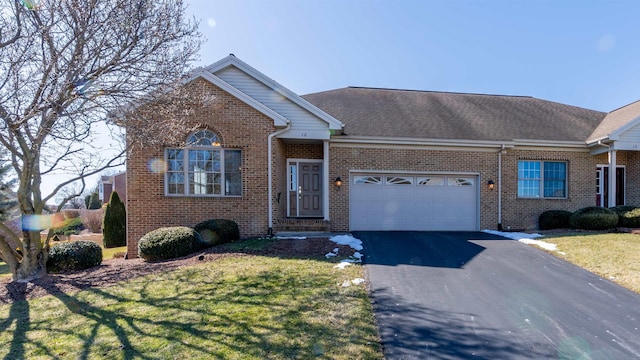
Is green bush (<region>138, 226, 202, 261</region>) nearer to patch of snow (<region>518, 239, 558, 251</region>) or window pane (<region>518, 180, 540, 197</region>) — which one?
patch of snow (<region>518, 239, 558, 251</region>)

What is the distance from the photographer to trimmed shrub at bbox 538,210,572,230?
11.2 m

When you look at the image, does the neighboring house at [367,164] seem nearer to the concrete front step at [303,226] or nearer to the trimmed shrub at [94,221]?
the concrete front step at [303,226]

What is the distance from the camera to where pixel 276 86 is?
10.2 m

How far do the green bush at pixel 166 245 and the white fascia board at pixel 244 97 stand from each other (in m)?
4.24

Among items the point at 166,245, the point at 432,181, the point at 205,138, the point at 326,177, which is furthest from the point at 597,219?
the point at 166,245

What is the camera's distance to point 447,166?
1145cm

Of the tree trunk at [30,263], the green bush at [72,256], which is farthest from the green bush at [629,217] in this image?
the tree trunk at [30,263]

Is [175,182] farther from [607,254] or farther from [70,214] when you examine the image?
[70,214]

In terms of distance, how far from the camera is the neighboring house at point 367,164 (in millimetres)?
9359

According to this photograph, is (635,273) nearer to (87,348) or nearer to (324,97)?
(87,348)

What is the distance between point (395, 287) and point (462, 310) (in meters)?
1.17

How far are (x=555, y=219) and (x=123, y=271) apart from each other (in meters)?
14.1

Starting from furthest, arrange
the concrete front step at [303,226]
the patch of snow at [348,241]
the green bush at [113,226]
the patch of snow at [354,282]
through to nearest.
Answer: the green bush at [113,226]
the concrete front step at [303,226]
the patch of snow at [348,241]
the patch of snow at [354,282]

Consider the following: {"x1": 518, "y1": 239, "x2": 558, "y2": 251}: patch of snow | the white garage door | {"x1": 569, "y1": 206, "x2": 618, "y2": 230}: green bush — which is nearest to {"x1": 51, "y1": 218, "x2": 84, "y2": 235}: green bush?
the white garage door
